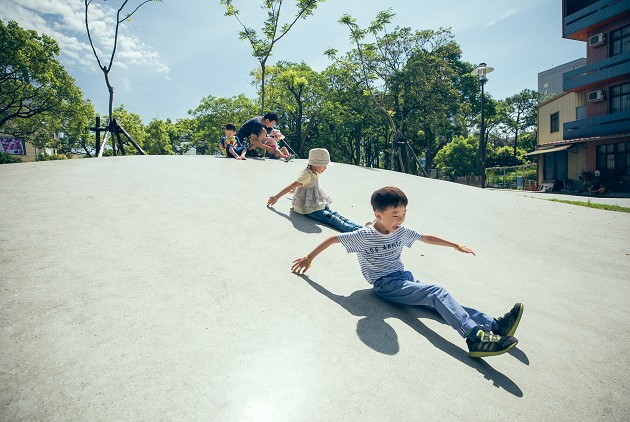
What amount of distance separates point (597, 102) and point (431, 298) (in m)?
29.7

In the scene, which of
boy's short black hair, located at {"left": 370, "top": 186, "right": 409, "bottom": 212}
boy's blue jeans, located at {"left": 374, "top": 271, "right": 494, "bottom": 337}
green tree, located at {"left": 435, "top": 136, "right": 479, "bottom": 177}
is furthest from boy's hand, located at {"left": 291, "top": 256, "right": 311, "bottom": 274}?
green tree, located at {"left": 435, "top": 136, "right": 479, "bottom": 177}

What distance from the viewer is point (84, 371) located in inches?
72.3

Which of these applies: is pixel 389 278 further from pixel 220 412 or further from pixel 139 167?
pixel 139 167

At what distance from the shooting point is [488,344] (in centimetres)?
228

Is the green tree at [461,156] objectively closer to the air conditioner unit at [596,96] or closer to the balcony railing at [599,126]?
the balcony railing at [599,126]

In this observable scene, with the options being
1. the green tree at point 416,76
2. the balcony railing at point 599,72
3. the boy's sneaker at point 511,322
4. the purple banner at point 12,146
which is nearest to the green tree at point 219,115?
the green tree at point 416,76

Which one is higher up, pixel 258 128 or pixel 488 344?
pixel 258 128

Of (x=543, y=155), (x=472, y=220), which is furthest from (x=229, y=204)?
(x=543, y=155)

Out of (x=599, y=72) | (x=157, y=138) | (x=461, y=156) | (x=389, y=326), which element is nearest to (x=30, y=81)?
(x=157, y=138)

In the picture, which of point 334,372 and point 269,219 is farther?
point 269,219

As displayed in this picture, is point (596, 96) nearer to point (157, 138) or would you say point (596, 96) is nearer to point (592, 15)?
point (592, 15)

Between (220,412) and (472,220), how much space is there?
627 centimetres

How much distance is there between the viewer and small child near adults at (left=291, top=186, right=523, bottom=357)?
91.9 inches

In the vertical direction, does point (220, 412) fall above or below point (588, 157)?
below
